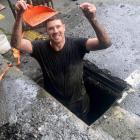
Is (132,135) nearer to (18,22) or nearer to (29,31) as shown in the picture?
(18,22)

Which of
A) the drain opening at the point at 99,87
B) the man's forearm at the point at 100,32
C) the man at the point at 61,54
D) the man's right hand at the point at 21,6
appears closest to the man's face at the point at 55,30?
the man at the point at 61,54

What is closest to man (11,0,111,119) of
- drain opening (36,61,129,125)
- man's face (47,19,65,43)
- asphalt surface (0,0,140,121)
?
man's face (47,19,65,43)

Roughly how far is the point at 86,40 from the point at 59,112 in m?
1.21

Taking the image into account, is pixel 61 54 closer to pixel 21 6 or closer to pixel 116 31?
pixel 21 6

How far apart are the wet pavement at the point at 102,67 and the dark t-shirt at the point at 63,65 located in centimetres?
48

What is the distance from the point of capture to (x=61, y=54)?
4.51 meters

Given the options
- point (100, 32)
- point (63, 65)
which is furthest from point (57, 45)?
point (100, 32)

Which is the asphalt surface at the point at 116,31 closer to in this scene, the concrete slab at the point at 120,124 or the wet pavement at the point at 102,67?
the wet pavement at the point at 102,67

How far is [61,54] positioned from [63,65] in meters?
0.17

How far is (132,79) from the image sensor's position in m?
4.84

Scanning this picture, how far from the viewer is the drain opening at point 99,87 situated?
4898mm

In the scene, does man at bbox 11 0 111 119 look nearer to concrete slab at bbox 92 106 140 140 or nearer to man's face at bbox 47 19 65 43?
man's face at bbox 47 19 65 43

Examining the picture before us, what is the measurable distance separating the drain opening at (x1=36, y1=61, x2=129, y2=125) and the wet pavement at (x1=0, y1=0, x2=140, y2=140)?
0.10 m

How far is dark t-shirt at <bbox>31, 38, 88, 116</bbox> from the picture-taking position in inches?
177
